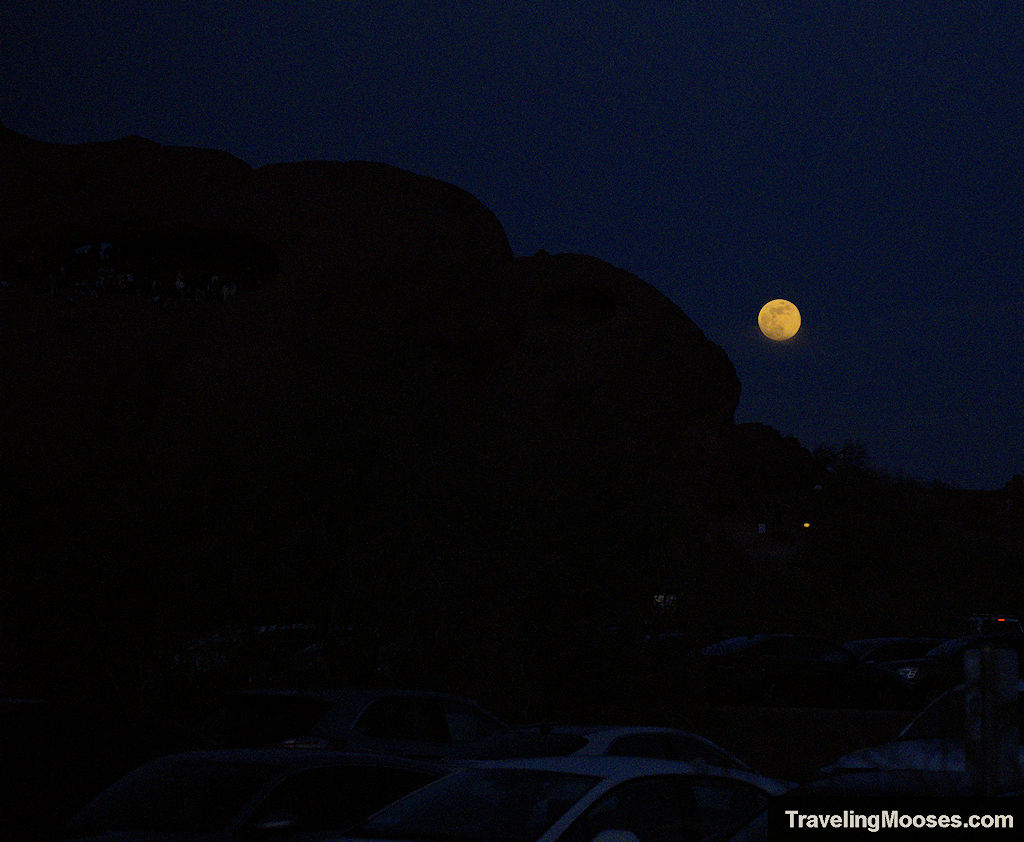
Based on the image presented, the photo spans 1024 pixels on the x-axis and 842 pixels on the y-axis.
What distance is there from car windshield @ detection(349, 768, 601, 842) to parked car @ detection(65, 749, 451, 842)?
0.63 m

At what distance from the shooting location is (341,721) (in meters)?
10.8

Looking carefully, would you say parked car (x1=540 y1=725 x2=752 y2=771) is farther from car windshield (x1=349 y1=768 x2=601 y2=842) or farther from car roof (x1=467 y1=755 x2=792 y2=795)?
car windshield (x1=349 y1=768 x2=601 y2=842)

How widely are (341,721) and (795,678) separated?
39.7 feet

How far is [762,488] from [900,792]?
312 ft

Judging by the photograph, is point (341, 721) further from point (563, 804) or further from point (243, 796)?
point (563, 804)

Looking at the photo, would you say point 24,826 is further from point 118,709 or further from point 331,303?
point 331,303

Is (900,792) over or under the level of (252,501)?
under

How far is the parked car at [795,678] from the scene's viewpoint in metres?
20.8

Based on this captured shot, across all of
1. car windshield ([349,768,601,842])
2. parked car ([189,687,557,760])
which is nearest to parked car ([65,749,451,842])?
car windshield ([349,768,601,842])

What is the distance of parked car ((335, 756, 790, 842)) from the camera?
20.5 feet

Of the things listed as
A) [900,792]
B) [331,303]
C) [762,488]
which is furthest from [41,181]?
[762,488]

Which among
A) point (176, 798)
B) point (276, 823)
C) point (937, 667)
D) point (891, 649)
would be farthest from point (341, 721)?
point (891, 649)

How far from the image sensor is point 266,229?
49.5 metres

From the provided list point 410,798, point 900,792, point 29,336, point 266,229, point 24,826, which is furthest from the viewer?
point 266,229
